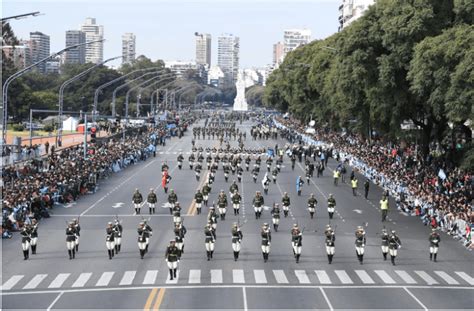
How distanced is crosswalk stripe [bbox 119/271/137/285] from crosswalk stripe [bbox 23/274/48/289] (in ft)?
7.56

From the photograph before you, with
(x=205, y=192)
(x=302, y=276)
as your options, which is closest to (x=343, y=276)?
(x=302, y=276)

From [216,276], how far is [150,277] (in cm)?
192

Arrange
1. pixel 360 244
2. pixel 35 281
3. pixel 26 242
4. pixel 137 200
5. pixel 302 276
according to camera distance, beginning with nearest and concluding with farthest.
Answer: pixel 35 281 < pixel 302 276 < pixel 26 242 < pixel 360 244 < pixel 137 200

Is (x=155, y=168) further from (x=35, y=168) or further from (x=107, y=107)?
(x=107, y=107)

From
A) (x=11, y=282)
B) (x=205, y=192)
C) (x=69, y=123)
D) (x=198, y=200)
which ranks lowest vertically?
(x=11, y=282)

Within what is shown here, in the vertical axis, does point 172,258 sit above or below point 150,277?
above

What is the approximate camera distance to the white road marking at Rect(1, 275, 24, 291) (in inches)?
958

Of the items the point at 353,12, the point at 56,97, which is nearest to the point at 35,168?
the point at 56,97

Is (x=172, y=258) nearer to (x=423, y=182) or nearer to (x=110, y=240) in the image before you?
(x=110, y=240)

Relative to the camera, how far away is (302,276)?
2655 centimetres

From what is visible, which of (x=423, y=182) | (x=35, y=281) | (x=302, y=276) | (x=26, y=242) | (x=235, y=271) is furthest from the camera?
(x=423, y=182)

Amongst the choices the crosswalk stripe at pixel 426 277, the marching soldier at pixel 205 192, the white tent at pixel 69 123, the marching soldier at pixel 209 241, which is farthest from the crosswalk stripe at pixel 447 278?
the white tent at pixel 69 123

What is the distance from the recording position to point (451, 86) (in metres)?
43.1

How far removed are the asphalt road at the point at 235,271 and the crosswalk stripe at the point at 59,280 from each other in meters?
0.03
